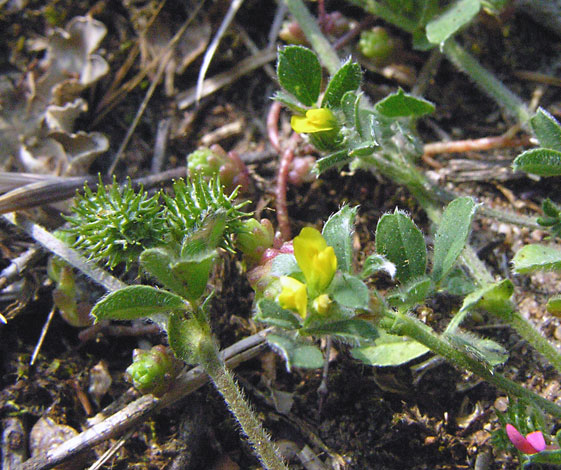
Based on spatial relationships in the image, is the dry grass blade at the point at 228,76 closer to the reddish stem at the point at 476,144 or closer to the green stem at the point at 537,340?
the reddish stem at the point at 476,144

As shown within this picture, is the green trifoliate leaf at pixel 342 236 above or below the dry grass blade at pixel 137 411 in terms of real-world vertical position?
above

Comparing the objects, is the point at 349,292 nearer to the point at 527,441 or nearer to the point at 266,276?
the point at 266,276

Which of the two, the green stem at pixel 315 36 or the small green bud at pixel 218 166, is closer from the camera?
the small green bud at pixel 218 166

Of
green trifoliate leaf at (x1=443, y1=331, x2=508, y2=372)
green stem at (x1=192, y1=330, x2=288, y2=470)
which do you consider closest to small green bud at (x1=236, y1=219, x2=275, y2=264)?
green stem at (x1=192, y1=330, x2=288, y2=470)

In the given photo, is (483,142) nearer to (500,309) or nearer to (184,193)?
(500,309)

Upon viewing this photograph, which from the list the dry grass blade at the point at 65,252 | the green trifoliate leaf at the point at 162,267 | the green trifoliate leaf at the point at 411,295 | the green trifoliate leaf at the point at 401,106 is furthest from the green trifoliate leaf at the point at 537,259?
the dry grass blade at the point at 65,252

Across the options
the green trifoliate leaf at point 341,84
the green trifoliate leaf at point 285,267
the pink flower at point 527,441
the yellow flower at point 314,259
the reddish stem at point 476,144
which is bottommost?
→ the pink flower at point 527,441

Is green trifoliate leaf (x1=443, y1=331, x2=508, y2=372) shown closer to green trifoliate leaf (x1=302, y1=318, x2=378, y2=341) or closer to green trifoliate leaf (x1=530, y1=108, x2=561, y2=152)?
green trifoliate leaf (x1=302, y1=318, x2=378, y2=341)
